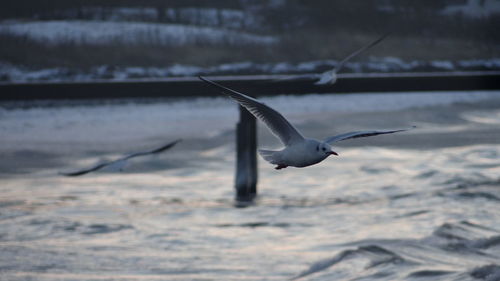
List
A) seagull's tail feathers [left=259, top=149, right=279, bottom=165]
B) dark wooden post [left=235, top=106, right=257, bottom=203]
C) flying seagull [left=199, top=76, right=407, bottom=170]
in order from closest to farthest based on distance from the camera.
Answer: flying seagull [left=199, top=76, right=407, bottom=170], seagull's tail feathers [left=259, top=149, right=279, bottom=165], dark wooden post [left=235, top=106, right=257, bottom=203]

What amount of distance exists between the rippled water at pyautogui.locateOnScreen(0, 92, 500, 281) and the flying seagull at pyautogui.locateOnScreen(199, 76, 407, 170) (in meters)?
2.46

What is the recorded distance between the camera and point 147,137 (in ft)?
40.6

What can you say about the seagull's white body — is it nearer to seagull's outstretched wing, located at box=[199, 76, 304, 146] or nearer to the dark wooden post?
seagull's outstretched wing, located at box=[199, 76, 304, 146]

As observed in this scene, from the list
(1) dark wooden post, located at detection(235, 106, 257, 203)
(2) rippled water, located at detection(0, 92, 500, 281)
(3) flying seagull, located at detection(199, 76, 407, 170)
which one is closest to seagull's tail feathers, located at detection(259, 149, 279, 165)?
(3) flying seagull, located at detection(199, 76, 407, 170)

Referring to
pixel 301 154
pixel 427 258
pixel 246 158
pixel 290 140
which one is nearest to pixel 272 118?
pixel 290 140

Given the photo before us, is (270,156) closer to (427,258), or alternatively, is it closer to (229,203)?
(427,258)

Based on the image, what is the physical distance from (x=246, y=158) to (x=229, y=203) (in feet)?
1.53

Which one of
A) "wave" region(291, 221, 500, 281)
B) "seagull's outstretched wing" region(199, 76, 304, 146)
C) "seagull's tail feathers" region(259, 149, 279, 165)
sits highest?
"seagull's outstretched wing" region(199, 76, 304, 146)

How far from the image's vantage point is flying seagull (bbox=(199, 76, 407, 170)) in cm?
328

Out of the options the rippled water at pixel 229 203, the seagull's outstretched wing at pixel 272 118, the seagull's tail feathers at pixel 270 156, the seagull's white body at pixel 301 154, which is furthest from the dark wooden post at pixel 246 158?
the seagull's white body at pixel 301 154

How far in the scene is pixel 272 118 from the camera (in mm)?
3508

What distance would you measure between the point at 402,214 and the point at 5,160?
5129mm

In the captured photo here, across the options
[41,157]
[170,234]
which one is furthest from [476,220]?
[41,157]

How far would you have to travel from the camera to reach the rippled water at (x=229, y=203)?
6.17 m
